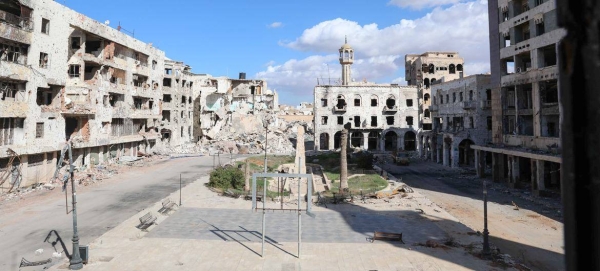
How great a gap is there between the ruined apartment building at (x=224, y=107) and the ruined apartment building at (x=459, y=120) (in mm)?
36078

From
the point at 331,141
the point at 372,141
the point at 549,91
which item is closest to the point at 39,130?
the point at 331,141

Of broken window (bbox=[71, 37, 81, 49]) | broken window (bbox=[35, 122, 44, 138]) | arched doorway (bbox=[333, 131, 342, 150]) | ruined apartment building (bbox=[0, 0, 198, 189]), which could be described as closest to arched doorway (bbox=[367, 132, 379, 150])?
arched doorway (bbox=[333, 131, 342, 150])

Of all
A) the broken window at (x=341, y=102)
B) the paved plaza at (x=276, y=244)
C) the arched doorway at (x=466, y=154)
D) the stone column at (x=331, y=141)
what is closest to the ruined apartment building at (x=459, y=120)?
the arched doorway at (x=466, y=154)

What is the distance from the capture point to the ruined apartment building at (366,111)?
201 feet

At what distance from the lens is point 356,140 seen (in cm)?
6406

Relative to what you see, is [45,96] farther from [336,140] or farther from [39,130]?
[336,140]

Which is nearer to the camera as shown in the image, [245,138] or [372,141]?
[372,141]

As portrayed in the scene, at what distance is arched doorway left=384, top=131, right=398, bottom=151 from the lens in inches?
2544

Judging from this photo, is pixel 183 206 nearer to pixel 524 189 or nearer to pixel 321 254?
pixel 321 254

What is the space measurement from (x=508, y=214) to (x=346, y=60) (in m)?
50.6

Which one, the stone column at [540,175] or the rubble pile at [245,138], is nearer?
the stone column at [540,175]

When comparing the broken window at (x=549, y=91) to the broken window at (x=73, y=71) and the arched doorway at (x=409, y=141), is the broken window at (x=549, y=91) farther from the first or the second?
the broken window at (x=73, y=71)

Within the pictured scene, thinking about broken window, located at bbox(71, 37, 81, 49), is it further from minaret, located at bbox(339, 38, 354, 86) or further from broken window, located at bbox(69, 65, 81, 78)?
minaret, located at bbox(339, 38, 354, 86)

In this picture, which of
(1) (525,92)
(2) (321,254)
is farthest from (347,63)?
(2) (321,254)
